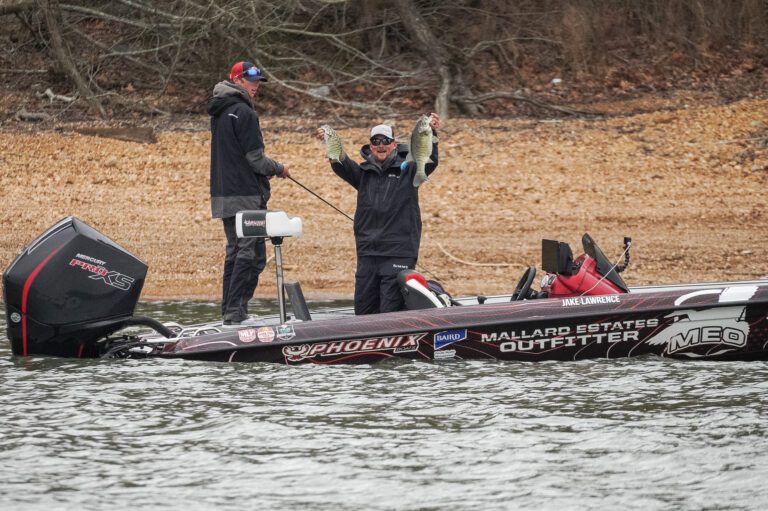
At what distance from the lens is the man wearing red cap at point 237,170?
8.69m

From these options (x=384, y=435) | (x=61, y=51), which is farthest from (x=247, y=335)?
(x=61, y=51)

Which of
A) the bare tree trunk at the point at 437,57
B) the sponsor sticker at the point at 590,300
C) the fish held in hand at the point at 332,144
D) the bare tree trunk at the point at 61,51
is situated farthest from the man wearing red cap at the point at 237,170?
the bare tree trunk at the point at 61,51

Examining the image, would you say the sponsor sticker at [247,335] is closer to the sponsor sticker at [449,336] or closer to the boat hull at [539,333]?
the boat hull at [539,333]

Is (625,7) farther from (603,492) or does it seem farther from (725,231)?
(603,492)

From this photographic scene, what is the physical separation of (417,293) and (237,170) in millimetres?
1642

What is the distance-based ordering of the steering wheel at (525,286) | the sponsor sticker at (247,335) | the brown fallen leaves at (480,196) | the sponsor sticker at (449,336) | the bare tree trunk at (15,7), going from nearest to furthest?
1. the sponsor sticker at (449,336)
2. the sponsor sticker at (247,335)
3. the steering wheel at (525,286)
4. the brown fallen leaves at (480,196)
5. the bare tree trunk at (15,7)

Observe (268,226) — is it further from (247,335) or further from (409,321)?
(409,321)

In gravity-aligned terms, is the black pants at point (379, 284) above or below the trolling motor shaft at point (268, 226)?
below

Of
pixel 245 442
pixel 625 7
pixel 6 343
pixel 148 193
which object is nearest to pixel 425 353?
pixel 245 442

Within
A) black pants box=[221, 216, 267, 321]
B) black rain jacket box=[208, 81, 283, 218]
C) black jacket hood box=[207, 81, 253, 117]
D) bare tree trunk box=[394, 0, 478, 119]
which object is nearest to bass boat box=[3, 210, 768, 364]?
black pants box=[221, 216, 267, 321]

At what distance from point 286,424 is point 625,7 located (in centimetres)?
1518

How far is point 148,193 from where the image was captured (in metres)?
16.0

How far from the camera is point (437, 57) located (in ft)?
61.4

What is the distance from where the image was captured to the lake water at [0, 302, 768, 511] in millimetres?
5797
